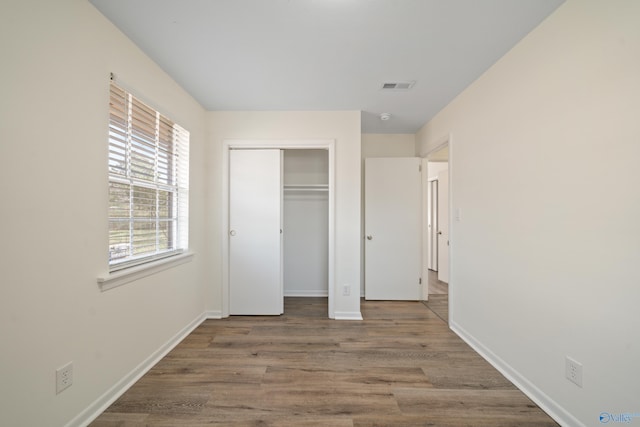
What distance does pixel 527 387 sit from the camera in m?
1.71

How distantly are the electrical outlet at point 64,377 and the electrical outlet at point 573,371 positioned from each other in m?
2.78

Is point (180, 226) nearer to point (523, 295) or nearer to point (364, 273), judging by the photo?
point (364, 273)

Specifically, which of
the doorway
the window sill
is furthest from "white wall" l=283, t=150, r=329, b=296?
the window sill

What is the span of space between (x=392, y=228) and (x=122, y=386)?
3.19 m

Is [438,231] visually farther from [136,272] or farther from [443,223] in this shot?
[136,272]

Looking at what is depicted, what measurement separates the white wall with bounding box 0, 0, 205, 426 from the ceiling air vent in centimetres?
206

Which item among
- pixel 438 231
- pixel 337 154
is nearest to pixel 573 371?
pixel 337 154

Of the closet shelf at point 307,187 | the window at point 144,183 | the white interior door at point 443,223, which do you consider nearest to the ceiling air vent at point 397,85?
the closet shelf at point 307,187

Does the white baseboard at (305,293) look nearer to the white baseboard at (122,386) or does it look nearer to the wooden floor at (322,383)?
the wooden floor at (322,383)

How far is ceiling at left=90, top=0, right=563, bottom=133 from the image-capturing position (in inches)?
59.4

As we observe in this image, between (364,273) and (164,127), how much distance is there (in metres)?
3.02

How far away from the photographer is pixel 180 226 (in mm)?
2582

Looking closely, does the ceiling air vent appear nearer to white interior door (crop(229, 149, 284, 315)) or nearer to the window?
white interior door (crop(229, 149, 284, 315))

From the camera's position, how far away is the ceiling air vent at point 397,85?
2.36 meters
